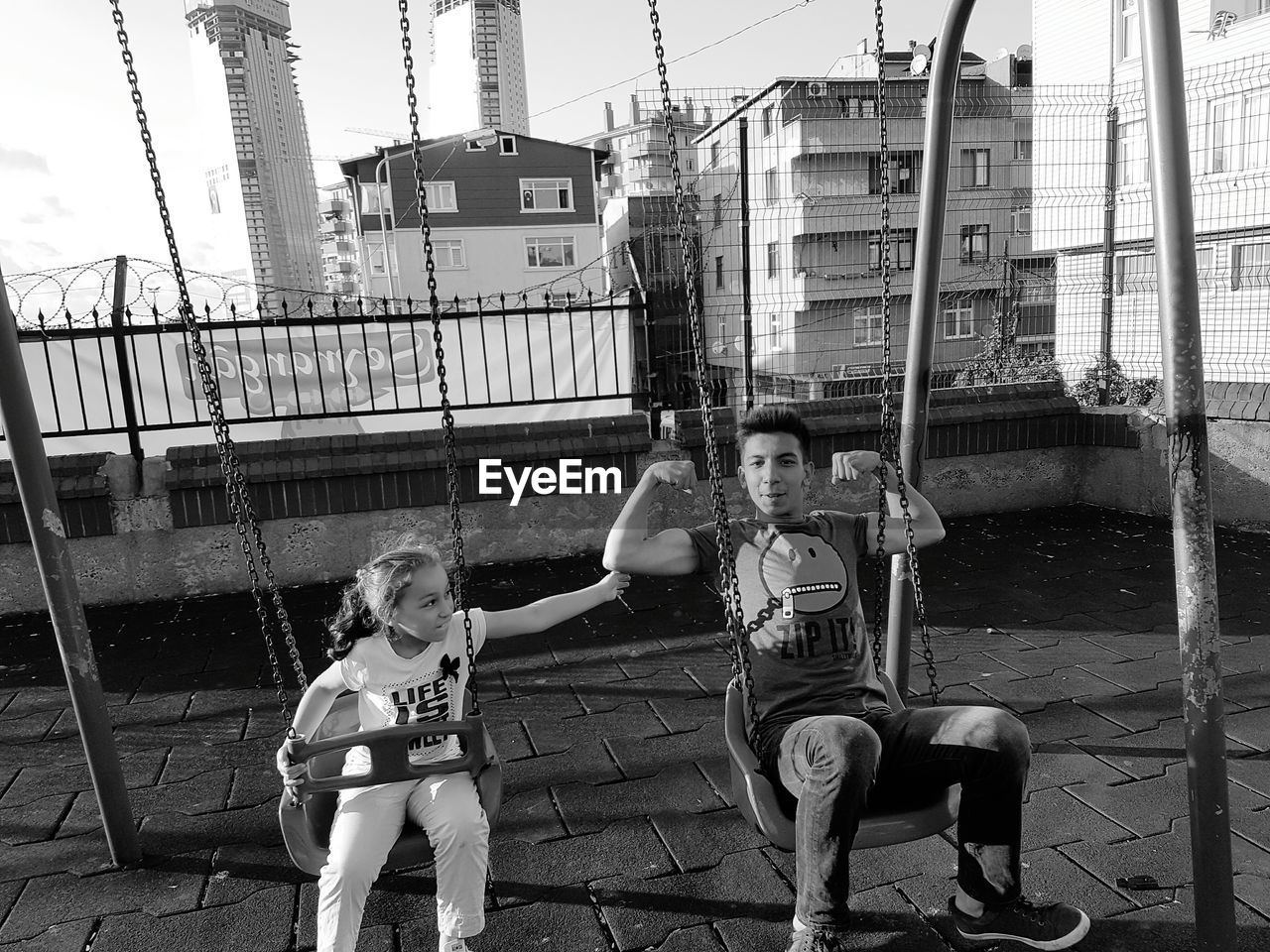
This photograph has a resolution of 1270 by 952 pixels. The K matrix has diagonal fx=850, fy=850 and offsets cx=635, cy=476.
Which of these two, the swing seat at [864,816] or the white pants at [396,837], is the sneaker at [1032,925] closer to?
the swing seat at [864,816]

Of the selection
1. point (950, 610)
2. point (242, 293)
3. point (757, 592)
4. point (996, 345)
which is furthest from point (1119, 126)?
point (242, 293)

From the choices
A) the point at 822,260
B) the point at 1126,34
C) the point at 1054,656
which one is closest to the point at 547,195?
the point at 1126,34

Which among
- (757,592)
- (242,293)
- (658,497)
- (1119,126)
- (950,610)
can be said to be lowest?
(950,610)

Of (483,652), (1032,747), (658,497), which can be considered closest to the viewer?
(1032,747)

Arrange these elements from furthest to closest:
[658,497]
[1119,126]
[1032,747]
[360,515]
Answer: [1119,126], [658,497], [360,515], [1032,747]

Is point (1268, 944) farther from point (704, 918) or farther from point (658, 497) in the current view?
point (658, 497)

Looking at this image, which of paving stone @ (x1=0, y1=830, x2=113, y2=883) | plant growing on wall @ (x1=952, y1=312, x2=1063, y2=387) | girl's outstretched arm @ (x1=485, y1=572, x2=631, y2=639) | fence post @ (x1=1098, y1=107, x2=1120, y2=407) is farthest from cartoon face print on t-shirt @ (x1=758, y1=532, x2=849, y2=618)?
plant growing on wall @ (x1=952, y1=312, x2=1063, y2=387)

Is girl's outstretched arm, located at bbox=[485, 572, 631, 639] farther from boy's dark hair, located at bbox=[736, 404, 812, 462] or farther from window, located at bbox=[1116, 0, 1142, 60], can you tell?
window, located at bbox=[1116, 0, 1142, 60]

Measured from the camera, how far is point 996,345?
9758 millimetres

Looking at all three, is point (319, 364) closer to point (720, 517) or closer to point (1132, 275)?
point (720, 517)

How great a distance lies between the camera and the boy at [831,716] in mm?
2014

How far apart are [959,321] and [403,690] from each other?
37.1ft

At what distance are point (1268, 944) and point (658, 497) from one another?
446cm
